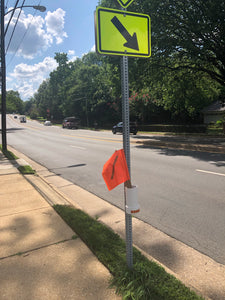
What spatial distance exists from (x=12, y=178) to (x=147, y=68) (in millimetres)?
13153

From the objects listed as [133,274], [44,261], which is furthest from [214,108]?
[44,261]

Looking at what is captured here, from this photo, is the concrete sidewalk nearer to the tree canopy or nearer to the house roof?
the tree canopy

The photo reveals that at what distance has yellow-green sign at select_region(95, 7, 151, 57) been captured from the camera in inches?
84.4

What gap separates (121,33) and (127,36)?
0.07m

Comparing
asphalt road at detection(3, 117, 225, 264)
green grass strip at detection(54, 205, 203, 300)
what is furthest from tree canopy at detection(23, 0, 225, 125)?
asphalt road at detection(3, 117, 225, 264)

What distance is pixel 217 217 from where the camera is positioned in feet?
13.8

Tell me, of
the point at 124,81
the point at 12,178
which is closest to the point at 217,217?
the point at 124,81

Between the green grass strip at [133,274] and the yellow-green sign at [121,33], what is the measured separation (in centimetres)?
235

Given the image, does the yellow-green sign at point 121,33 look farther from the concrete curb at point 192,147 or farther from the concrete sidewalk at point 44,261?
the concrete curb at point 192,147

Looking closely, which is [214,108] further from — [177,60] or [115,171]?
[115,171]

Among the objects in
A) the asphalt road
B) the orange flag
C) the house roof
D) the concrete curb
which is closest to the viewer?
the orange flag

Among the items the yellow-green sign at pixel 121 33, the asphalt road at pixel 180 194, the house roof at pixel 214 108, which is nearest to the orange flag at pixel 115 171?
the yellow-green sign at pixel 121 33

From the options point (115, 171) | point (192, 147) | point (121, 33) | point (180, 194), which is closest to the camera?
point (115, 171)

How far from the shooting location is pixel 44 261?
2.90 meters
